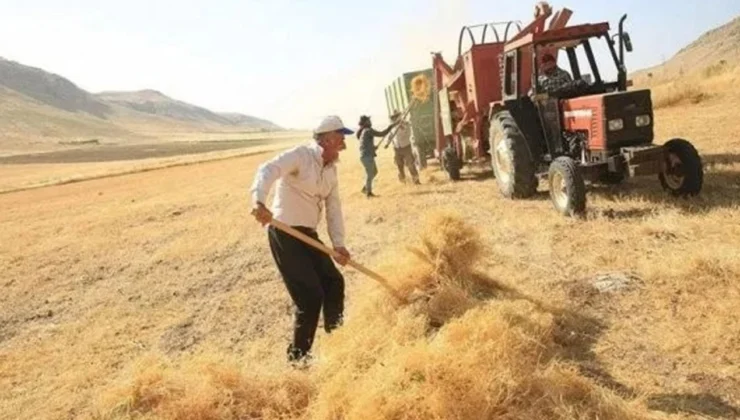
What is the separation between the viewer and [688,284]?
5359 millimetres

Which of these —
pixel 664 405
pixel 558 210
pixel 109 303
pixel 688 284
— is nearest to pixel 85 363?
pixel 109 303

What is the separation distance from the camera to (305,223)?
491 centimetres

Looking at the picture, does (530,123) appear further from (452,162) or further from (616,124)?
(452,162)

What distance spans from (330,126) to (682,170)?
18.2 ft

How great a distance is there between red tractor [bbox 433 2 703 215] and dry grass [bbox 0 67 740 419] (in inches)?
16.1

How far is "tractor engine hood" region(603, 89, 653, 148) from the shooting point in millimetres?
8055

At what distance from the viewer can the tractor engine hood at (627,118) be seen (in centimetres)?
805

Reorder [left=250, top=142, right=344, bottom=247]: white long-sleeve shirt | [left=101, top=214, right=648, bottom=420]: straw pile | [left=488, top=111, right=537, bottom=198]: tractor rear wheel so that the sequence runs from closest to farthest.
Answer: [left=101, top=214, right=648, bottom=420]: straw pile, [left=250, top=142, right=344, bottom=247]: white long-sleeve shirt, [left=488, top=111, right=537, bottom=198]: tractor rear wheel

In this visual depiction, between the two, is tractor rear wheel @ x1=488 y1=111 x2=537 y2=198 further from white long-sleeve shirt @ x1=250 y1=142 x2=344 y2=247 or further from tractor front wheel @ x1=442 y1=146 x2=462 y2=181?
white long-sleeve shirt @ x1=250 y1=142 x2=344 y2=247

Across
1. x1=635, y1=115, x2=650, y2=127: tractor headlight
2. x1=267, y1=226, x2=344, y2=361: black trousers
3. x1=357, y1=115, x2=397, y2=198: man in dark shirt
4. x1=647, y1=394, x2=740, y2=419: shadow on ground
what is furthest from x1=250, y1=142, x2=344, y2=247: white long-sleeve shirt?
x1=357, y1=115, x2=397, y2=198: man in dark shirt

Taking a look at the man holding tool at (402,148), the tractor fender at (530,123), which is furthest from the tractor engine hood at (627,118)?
the man holding tool at (402,148)

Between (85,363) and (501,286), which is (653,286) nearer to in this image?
(501,286)

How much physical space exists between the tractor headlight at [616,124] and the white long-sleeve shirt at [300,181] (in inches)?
176

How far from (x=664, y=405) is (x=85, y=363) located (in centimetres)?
485
